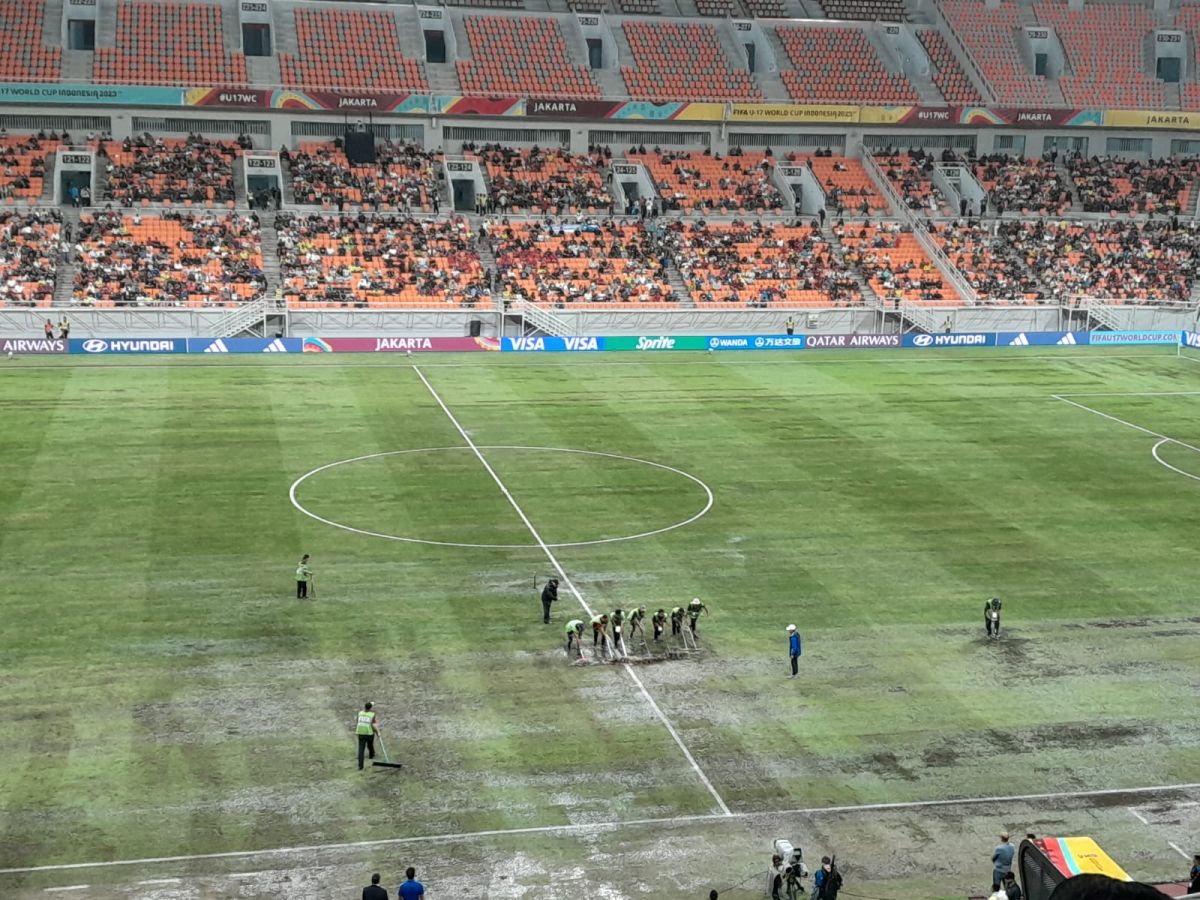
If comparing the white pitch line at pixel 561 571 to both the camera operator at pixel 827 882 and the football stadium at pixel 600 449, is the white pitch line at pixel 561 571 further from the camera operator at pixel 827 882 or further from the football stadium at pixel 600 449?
the camera operator at pixel 827 882

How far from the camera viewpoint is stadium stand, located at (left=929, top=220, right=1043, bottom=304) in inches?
3177

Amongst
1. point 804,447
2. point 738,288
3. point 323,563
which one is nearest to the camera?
point 323,563

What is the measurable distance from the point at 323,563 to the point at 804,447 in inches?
793

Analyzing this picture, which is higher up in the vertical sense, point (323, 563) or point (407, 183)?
point (407, 183)

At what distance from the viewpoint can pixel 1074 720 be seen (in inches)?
1106

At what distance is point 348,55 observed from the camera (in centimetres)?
8675

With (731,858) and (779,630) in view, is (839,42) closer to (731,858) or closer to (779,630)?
(779,630)

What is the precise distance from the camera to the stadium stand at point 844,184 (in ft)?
287

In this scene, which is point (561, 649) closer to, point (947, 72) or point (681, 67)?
point (681, 67)

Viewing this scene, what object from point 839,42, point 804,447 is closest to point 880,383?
point 804,447

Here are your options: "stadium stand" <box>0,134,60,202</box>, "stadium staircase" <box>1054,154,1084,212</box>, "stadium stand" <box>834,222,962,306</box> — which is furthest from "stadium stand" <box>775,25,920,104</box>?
"stadium stand" <box>0,134,60,202</box>

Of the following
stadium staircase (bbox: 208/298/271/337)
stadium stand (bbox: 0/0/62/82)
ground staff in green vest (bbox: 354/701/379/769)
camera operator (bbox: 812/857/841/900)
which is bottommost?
camera operator (bbox: 812/857/841/900)

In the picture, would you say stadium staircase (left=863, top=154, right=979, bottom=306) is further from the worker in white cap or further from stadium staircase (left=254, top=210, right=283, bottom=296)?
the worker in white cap

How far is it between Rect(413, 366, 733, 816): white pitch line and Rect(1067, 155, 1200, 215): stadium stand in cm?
5067
